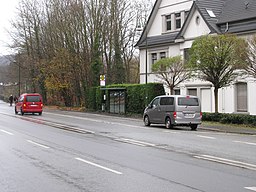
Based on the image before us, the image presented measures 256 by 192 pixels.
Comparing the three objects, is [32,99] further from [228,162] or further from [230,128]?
[228,162]

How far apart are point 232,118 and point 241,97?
7.94 metres

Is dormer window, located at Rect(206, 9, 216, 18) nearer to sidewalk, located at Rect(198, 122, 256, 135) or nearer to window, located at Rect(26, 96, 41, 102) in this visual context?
sidewalk, located at Rect(198, 122, 256, 135)

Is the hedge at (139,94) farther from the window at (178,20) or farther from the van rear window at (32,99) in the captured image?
the window at (178,20)

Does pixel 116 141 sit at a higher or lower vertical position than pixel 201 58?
lower

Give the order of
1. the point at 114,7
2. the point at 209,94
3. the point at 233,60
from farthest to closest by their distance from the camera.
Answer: the point at 114,7 < the point at 209,94 < the point at 233,60

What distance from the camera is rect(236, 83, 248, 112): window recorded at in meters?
34.2

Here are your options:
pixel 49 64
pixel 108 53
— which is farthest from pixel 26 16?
pixel 108 53

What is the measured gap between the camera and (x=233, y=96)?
34844mm

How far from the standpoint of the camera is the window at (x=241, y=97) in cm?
3419

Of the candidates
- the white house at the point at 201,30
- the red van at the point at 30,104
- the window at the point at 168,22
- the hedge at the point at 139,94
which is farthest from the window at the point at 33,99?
the window at the point at 168,22

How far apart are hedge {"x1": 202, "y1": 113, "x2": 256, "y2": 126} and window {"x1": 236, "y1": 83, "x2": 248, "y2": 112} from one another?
18.4 ft

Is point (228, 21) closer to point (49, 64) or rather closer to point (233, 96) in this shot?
point (233, 96)

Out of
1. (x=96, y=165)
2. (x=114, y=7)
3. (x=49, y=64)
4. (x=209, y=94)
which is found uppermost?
(x=114, y=7)

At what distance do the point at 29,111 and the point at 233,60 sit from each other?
1917cm
